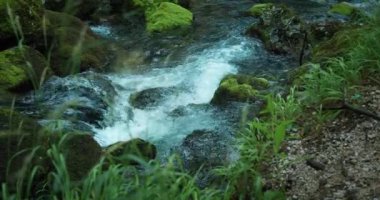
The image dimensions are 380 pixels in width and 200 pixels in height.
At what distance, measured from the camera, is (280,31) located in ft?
33.2

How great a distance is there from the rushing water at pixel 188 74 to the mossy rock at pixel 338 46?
1361 millimetres

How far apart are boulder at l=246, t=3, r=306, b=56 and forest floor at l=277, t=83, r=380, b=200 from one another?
5.46 meters

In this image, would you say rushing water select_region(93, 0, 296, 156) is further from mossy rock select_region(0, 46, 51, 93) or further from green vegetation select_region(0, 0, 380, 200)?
mossy rock select_region(0, 46, 51, 93)

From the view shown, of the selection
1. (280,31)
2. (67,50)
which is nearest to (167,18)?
(280,31)

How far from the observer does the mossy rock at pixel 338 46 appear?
5728 millimetres

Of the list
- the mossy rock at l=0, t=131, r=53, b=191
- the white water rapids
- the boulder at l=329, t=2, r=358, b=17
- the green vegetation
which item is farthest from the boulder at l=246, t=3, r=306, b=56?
the mossy rock at l=0, t=131, r=53, b=191

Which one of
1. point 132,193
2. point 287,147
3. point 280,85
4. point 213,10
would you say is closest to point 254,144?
point 287,147

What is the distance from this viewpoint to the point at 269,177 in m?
3.79

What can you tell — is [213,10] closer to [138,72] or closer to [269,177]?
[138,72]

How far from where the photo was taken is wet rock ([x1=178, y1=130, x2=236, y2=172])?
5.26 meters

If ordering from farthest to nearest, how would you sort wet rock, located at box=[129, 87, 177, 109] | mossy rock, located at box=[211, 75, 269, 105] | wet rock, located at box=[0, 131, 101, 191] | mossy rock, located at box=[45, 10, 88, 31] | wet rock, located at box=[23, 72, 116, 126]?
mossy rock, located at box=[45, 10, 88, 31] → wet rock, located at box=[129, 87, 177, 109] → mossy rock, located at box=[211, 75, 269, 105] → wet rock, located at box=[23, 72, 116, 126] → wet rock, located at box=[0, 131, 101, 191]

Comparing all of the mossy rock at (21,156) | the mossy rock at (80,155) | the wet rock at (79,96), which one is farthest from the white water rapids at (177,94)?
the mossy rock at (21,156)

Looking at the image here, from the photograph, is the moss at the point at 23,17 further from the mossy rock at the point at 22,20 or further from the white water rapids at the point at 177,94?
the white water rapids at the point at 177,94

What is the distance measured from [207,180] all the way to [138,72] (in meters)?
4.66
